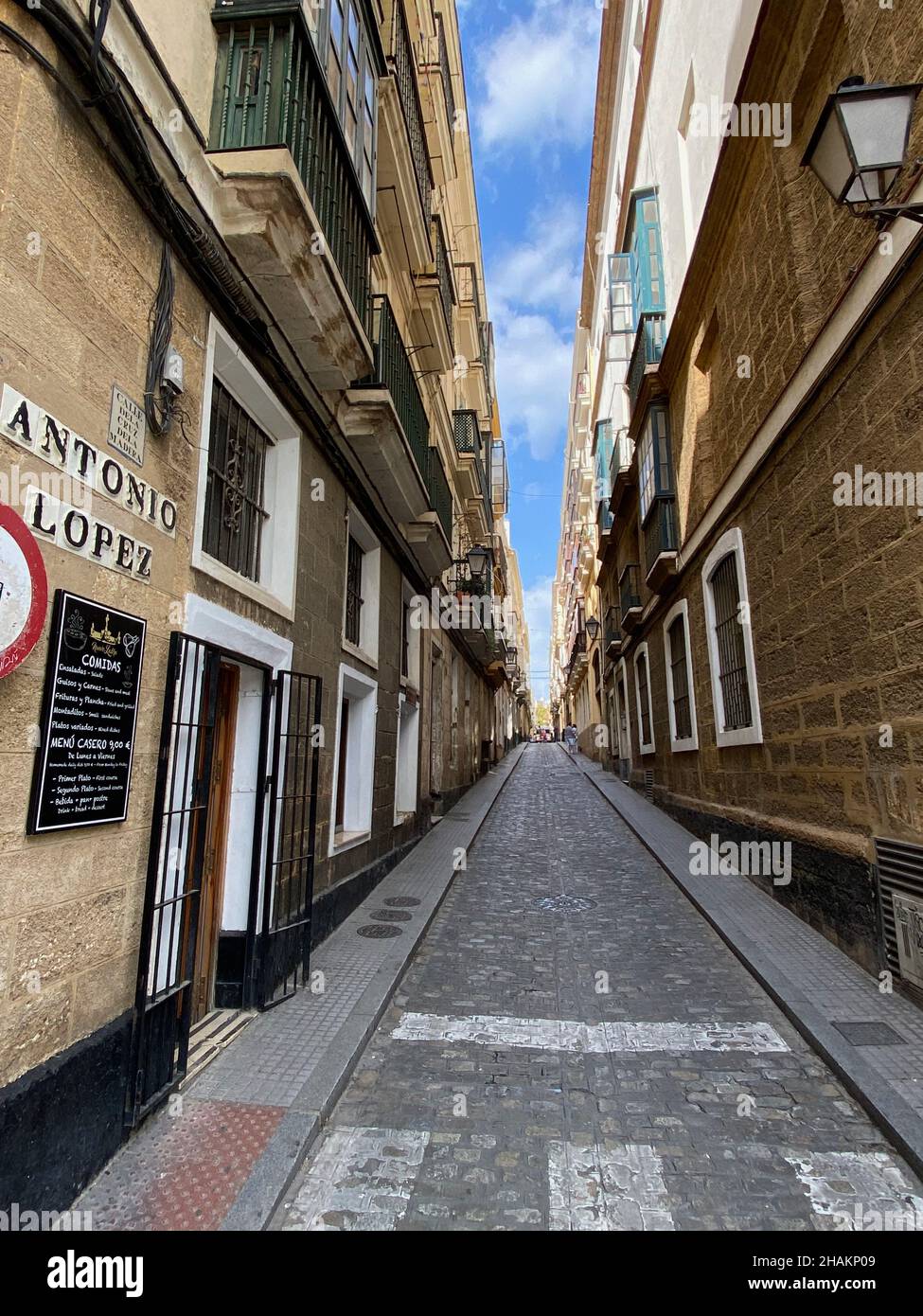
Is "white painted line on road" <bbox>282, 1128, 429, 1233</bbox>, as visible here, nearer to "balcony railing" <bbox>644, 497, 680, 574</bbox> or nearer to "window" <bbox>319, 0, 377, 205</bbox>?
"window" <bbox>319, 0, 377, 205</bbox>

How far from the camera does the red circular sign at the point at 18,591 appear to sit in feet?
7.43

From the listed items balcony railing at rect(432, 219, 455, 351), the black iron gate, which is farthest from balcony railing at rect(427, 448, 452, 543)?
the black iron gate

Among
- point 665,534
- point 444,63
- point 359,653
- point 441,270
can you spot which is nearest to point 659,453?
point 665,534

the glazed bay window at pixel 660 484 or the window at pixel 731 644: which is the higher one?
the glazed bay window at pixel 660 484

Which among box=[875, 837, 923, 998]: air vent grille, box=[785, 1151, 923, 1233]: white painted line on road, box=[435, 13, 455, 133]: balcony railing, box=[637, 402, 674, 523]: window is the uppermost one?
box=[435, 13, 455, 133]: balcony railing

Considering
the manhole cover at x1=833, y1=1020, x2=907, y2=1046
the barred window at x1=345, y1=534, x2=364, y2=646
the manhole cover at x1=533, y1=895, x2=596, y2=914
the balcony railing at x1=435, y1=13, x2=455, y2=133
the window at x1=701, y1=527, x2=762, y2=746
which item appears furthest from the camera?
the balcony railing at x1=435, y1=13, x2=455, y2=133

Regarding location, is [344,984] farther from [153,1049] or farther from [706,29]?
[706,29]

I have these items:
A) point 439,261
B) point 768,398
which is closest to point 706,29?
point 439,261

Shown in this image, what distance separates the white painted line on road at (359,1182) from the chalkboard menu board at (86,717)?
183 centimetres

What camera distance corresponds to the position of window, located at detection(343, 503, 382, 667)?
305 inches

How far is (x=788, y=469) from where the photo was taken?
6.19m

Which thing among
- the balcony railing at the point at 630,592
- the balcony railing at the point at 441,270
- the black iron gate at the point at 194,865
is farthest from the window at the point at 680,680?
the black iron gate at the point at 194,865

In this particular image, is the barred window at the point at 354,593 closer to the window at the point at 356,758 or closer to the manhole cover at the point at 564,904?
the window at the point at 356,758

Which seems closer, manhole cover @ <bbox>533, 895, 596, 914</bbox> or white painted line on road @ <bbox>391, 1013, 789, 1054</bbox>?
white painted line on road @ <bbox>391, 1013, 789, 1054</bbox>
